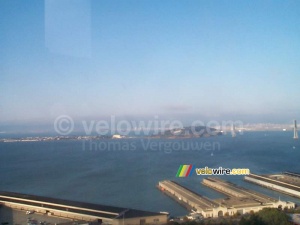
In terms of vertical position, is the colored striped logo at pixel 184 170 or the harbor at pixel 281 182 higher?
the harbor at pixel 281 182

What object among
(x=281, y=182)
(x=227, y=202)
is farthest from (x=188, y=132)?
(x=227, y=202)

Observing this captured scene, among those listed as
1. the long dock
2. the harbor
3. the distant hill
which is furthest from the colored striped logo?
the distant hill

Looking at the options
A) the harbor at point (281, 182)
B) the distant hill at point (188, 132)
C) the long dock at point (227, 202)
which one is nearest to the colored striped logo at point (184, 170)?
the harbor at point (281, 182)

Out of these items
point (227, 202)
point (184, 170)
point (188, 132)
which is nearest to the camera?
point (227, 202)

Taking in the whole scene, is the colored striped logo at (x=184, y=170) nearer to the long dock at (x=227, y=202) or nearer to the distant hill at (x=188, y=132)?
the long dock at (x=227, y=202)

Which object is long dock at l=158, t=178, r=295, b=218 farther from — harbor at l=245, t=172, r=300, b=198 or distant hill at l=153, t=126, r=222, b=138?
distant hill at l=153, t=126, r=222, b=138

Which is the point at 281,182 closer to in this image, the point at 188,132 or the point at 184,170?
the point at 184,170
